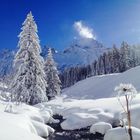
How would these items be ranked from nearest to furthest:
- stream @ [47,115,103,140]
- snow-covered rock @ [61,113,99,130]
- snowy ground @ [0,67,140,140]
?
snowy ground @ [0,67,140,140], stream @ [47,115,103,140], snow-covered rock @ [61,113,99,130]

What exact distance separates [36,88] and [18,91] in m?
2.46

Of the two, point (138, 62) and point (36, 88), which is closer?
point (36, 88)

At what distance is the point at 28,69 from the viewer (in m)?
42.6

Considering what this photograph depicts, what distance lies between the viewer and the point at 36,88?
42.2m

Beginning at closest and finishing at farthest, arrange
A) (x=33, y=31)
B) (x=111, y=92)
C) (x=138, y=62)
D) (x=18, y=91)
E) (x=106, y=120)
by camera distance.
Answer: (x=106, y=120)
(x=18, y=91)
(x=33, y=31)
(x=111, y=92)
(x=138, y=62)

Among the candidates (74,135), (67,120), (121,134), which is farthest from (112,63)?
(121,134)

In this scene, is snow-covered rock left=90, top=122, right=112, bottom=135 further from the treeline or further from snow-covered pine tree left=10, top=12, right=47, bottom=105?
the treeline

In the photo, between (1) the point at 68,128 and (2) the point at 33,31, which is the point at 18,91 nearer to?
(2) the point at 33,31

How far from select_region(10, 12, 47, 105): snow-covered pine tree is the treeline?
48054 mm

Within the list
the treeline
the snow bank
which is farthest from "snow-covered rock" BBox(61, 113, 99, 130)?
the treeline

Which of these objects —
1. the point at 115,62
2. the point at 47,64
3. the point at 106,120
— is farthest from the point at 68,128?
the point at 115,62

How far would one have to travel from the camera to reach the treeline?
90.8 metres

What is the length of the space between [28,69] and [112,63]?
58904 mm

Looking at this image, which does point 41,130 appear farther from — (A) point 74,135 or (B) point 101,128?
(B) point 101,128
